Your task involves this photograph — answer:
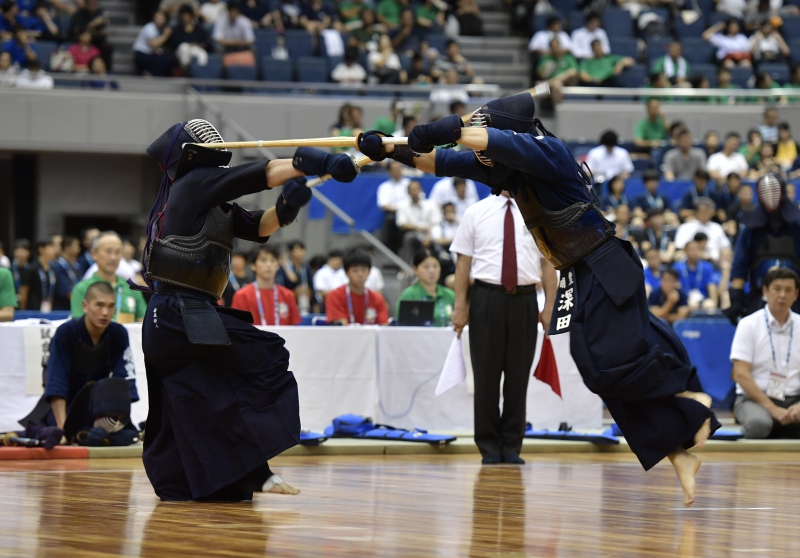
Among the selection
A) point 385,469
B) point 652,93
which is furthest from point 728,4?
point 385,469

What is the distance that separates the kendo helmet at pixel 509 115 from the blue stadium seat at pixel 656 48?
15.2m

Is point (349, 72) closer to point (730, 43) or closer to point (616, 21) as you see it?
point (616, 21)

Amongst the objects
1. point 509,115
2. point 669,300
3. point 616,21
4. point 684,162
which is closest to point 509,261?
point 509,115

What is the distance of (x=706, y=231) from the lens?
49.2 feet

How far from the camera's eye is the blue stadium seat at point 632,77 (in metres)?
19.4

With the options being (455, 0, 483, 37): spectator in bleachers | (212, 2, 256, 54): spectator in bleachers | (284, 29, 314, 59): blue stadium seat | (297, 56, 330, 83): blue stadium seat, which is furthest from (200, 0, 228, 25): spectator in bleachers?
(455, 0, 483, 37): spectator in bleachers

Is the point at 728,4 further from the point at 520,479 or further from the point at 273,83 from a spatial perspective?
the point at 520,479

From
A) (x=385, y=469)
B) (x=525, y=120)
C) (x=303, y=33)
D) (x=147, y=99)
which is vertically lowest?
(x=385, y=469)

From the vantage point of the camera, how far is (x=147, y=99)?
17062 mm

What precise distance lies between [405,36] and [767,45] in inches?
271

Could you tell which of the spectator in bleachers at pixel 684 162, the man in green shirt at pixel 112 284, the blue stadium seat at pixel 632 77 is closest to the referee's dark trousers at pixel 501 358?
the man in green shirt at pixel 112 284

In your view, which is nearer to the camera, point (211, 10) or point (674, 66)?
point (211, 10)

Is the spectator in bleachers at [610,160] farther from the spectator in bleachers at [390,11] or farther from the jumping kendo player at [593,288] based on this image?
the jumping kendo player at [593,288]

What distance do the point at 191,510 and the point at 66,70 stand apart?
13642 mm
